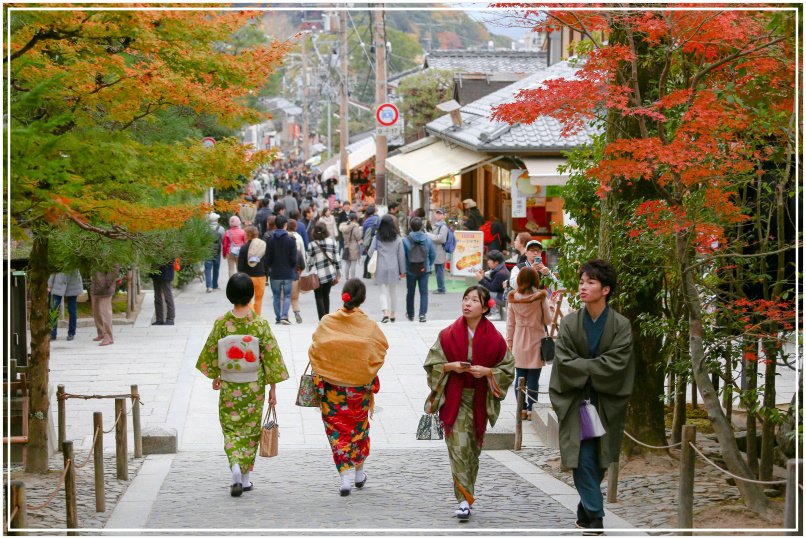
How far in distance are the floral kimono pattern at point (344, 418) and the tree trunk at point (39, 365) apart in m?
2.33

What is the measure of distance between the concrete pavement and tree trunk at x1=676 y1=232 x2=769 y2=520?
0.86 m

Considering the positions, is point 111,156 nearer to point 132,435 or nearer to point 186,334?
point 132,435

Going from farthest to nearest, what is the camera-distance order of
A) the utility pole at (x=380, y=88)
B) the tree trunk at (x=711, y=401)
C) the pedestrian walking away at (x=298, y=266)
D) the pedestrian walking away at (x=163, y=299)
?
the utility pole at (x=380, y=88)
the pedestrian walking away at (x=163, y=299)
the pedestrian walking away at (x=298, y=266)
the tree trunk at (x=711, y=401)

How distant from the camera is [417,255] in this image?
58.6 feet

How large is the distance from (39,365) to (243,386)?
1.93 m

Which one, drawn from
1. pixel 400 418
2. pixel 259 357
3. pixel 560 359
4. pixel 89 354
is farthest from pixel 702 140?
pixel 89 354

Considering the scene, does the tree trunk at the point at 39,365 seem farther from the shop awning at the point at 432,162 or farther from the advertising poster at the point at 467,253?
the shop awning at the point at 432,162

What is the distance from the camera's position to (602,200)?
905cm

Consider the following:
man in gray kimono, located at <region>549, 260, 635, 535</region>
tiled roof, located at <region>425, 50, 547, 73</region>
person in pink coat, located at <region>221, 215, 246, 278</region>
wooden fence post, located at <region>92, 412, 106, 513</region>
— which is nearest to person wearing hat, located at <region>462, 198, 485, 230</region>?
person in pink coat, located at <region>221, 215, 246, 278</region>

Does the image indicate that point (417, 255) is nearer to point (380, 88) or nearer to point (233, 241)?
point (233, 241)

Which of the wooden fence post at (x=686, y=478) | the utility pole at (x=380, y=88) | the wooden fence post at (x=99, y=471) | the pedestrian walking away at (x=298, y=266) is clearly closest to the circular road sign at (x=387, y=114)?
the utility pole at (x=380, y=88)

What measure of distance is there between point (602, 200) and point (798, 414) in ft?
9.68

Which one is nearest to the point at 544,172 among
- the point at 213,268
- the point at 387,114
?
the point at 213,268

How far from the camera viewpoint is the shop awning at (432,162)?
2402cm
